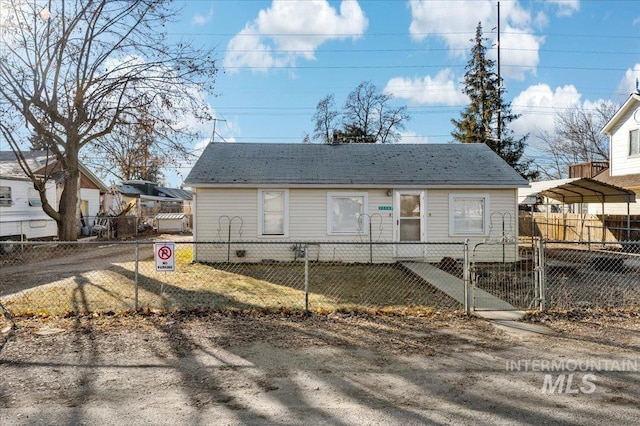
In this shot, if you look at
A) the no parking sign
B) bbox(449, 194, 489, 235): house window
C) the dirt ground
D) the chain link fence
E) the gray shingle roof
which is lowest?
the dirt ground

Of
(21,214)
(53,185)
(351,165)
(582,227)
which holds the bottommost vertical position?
(582,227)

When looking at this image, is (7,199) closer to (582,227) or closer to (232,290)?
(232,290)

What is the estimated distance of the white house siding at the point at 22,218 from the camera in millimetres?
16859

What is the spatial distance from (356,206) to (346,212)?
0.38 meters

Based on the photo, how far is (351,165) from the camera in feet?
45.8

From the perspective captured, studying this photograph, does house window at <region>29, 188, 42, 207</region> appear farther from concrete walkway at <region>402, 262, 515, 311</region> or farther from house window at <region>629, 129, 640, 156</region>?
house window at <region>629, 129, 640, 156</region>

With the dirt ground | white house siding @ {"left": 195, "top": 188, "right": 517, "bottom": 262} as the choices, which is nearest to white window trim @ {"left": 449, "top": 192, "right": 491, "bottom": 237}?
A: white house siding @ {"left": 195, "top": 188, "right": 517, "bottom": 262}

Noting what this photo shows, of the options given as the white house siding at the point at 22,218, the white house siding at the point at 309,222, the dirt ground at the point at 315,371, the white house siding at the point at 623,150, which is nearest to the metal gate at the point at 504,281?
the white house siding at the point at 309,222

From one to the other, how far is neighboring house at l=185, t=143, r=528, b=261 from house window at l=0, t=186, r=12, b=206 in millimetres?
10267

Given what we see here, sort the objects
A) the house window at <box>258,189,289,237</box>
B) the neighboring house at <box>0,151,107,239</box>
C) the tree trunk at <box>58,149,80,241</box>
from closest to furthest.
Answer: the house window at <box>258,189,289,237</box>, the tree trunk at <box>58,149,80,241</box>, the neighboring house at <box>0,151,107,239</box>

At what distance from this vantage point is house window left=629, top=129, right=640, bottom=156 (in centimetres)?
1917

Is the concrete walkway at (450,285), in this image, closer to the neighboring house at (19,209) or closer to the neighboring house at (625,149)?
the neighboring house at (625,149)

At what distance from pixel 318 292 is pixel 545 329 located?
13.8 feet

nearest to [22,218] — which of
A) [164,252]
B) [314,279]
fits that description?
[314,279]
